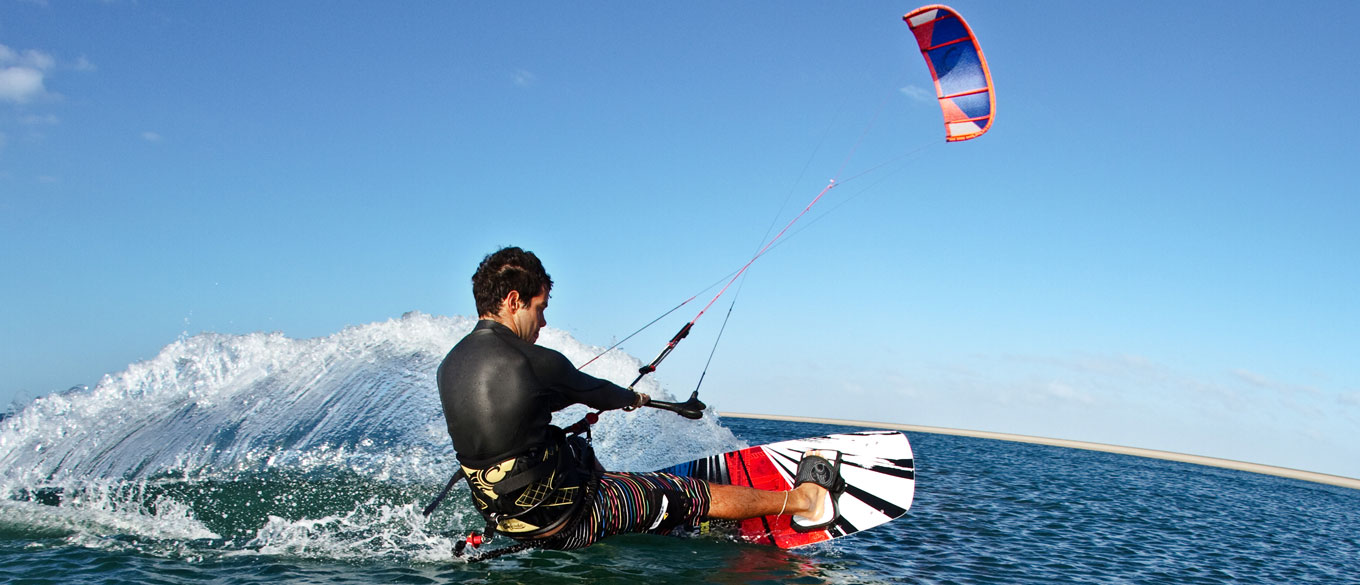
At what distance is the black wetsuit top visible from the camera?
4.17 metres

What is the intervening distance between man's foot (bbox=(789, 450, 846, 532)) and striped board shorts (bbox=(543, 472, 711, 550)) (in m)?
1.35

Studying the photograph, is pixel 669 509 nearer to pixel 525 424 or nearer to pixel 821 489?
pixel 525 424

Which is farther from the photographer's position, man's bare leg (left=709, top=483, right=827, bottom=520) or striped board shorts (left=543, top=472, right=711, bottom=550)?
man's bare leg (left=709, top=483, right=827, bottom=520)

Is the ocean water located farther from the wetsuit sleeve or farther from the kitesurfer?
the wetsuit sleeve

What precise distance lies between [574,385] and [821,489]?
10.2ft

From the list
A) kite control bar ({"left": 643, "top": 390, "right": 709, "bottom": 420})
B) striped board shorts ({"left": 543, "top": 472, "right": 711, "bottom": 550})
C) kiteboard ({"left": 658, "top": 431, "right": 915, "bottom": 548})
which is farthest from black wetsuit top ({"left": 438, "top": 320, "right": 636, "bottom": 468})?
kiteboard ({"left": 658, "top": 431, "right": 915, "bottom": 548})

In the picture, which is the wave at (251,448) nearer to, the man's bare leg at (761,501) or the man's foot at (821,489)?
the man's bare leg at (761,501)

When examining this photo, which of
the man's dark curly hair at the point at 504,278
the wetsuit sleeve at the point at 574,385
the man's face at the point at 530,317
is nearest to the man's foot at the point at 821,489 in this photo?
the wetsuit sleeve at the point at 574,385

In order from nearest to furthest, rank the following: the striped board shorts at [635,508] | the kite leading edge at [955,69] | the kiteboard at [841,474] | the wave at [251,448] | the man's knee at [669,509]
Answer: the striped board shorts at [635,508] → the man's knee at [669,509] → the wave at [251,448] → the kiteboard at [841,474] → the kite leading edge at [955,69]

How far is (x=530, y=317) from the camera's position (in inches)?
179

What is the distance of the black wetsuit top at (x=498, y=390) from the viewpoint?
13.7 ft

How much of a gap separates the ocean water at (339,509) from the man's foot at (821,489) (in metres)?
0.31

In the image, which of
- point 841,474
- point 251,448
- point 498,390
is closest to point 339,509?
point 251,448

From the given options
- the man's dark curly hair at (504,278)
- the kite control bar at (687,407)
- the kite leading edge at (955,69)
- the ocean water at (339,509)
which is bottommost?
the ocean water at (339,509)
